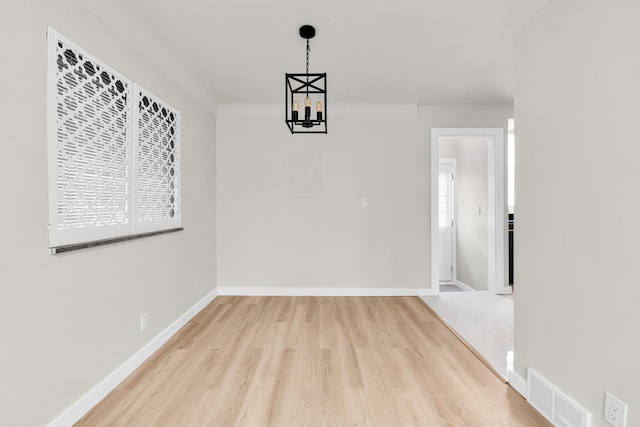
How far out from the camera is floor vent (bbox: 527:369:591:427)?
4.89 feet

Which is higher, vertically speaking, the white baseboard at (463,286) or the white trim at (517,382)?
the white trim at (517,382)

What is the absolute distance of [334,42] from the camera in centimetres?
244

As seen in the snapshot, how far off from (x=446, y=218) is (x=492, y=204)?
1.33 metres

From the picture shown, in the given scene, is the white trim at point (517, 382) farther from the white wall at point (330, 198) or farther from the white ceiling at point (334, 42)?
the white ceiling at point (334, 42)

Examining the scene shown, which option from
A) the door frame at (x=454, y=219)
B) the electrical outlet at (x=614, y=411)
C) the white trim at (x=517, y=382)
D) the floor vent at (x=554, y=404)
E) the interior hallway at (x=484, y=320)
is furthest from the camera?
the door frame at (x=454, y=219)

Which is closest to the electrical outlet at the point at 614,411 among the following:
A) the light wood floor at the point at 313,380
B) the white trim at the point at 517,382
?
the light wood floor at the point at 313,380

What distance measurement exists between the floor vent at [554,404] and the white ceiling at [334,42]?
2243 mm

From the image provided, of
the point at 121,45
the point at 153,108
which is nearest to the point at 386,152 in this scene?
the point at 153,108

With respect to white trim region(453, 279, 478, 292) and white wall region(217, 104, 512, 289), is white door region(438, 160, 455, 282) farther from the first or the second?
white wall region(217, 104, 512, 289)

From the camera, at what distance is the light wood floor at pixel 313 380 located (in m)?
1.70

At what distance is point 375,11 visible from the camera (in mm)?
2062

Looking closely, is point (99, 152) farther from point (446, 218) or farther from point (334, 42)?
point (446, 218)

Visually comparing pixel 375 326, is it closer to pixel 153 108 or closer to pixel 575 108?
pixel 575 108

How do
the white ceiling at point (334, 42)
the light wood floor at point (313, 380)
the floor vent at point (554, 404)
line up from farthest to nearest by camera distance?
the white ceiling at point (334, 42), the light wood floor at point (313, 380), the floor vent at point (554, 404)
